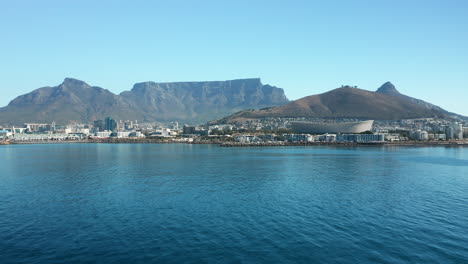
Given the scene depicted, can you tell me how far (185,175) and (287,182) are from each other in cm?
1260

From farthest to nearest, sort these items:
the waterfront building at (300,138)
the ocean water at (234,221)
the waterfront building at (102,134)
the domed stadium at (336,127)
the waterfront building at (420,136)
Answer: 1. the waterfront building at (102,134)
2. the domed stadium at (336,127)
3. the waterfront building at (420,136)
4. the waterfront building at (300,138)
5. the ocean water at (234,221)

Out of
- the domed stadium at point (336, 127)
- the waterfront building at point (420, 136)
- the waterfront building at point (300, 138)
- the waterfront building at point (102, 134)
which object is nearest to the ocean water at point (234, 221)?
the waterfront building at point (300, 138)

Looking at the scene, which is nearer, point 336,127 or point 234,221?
point 234,221

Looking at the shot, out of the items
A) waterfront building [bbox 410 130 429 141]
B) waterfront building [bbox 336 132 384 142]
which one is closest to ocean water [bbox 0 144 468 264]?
waterfront building [bbox 336 132 384 142]

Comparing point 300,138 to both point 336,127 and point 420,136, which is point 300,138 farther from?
point 420,136

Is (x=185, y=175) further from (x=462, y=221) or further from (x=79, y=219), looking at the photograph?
(x=462, y=221)

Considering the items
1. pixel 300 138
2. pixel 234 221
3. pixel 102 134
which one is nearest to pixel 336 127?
pixel 300 138

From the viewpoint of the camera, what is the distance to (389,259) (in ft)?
46.2

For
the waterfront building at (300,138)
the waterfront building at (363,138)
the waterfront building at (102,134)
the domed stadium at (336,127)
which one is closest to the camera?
the waterfront building at (363,138)

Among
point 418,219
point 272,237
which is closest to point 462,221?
point 418,219

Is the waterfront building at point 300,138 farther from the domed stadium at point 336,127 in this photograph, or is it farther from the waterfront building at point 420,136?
the waterfront building at point 420,136

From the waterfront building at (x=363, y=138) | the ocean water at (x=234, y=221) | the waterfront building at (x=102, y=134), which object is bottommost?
the ocean water at (x=234, y=221)

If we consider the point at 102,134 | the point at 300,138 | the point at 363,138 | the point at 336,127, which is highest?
the point at 336,127

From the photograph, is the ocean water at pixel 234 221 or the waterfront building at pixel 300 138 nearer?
the ocean water at pixel 234 221
